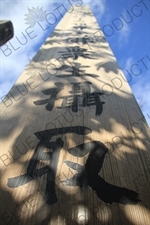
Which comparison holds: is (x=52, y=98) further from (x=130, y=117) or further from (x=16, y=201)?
(x=16, y=201)

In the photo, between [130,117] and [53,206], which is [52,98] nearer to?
[130,117]

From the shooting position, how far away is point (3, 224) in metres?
1.12

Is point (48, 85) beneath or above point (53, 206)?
above

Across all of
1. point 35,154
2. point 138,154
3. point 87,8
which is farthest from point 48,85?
point 87,8

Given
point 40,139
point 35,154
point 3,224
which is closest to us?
point 3,224

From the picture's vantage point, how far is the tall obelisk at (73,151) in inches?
47.1

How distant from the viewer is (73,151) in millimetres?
1578

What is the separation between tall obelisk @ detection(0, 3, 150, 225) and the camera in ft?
3.93

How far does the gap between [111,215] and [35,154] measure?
693 millimetres

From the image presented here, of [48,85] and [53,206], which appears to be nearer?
[53,206]

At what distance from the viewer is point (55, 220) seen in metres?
1.14

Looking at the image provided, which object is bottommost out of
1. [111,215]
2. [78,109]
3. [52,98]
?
[111,215]

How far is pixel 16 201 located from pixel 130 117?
126 centimetres

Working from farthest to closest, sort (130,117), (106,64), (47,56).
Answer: (47,56)
(106,64)
(130,117)
